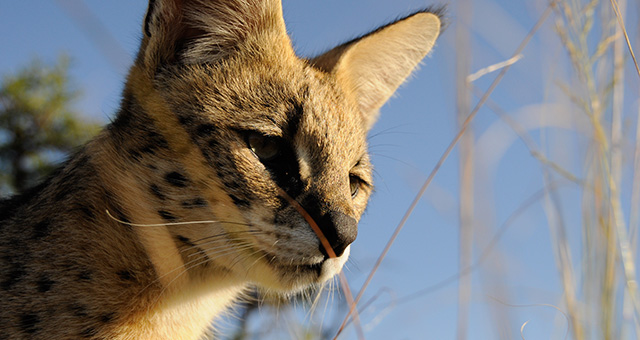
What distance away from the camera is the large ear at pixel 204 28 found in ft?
11.1

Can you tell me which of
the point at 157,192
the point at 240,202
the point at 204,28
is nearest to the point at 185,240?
the point at 157,192

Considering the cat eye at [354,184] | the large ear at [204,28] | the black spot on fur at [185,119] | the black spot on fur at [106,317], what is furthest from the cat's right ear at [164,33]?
the black spot on fur at [106,317]

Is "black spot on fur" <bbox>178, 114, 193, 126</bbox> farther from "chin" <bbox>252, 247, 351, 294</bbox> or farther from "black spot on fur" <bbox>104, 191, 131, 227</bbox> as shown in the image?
"chin" <bbox>252, 247, 351, 294</bbox>

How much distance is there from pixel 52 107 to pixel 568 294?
1410cm

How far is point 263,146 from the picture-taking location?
10.6ft

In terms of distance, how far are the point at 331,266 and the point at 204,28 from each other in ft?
Result: 5.17

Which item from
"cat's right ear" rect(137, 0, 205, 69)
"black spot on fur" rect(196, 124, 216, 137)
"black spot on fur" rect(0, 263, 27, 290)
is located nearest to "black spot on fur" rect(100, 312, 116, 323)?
"black spot on fur" rect(0, 263, 27, 290)

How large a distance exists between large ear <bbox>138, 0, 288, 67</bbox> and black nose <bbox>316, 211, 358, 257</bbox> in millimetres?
1332

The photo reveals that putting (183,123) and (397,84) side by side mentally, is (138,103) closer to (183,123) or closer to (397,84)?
(183,123)

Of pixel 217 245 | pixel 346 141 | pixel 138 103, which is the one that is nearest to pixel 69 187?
pixel 138 103

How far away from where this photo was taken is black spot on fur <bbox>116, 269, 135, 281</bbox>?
10.6 ft

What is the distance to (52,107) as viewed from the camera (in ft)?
48.3

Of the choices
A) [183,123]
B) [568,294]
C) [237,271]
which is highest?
[183,123]

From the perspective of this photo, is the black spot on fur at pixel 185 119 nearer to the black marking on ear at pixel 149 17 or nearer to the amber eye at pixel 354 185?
the black marking on ear at pixel 149 17
